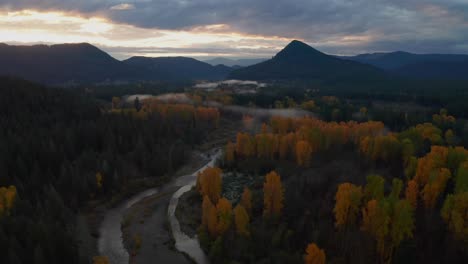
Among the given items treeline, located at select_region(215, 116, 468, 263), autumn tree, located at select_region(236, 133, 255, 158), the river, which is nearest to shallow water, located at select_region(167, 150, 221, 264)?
the river

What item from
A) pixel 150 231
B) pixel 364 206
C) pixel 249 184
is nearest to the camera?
pixel 364 206

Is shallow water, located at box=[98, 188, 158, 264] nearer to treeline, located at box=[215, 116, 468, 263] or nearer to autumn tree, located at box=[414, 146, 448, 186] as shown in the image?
treeline, located at box=[215, 116, 468, 263]

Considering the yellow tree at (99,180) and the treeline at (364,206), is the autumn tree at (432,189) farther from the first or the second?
the yellow tree at (99,180)

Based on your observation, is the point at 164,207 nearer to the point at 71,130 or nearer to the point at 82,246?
the point at 82,246

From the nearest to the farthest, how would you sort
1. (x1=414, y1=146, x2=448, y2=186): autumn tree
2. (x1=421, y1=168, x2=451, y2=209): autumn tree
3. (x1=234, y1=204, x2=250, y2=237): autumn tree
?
1. (x1=234, y1=204, x2=250, y2=237): autumn tree
2. (x1=421, y1=168, x2=451, y2=209): autumn tree
3. (x1=414, y1=146, x2=448, y2=186): autumn tree

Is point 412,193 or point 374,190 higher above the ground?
point 374,190

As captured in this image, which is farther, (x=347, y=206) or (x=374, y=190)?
(x=374, y=190)

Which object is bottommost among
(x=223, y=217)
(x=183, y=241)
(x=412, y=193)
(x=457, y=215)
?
(x=183, y=241)

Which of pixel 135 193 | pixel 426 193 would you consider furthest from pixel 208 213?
pixel 426 193

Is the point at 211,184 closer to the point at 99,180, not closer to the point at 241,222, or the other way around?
the point at 241,222

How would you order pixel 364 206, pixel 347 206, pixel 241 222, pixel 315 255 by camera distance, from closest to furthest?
pixel 315 255, pixel 241 222, pixel 347 206, pixel 364 206

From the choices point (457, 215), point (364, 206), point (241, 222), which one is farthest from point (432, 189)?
point (241, 222)
